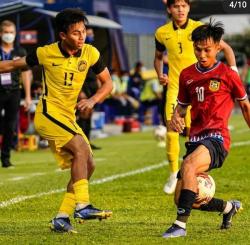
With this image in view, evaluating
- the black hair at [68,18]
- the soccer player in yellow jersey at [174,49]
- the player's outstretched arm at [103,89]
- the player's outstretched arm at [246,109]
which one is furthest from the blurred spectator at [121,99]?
the player's outstretched arm at [246,109]

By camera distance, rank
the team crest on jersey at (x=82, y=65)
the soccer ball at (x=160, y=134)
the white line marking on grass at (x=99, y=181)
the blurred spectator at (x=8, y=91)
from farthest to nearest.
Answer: the soccer ball at (x=160, y=134), the blurred spectator at (x=8, y=91), the white line marking on grass at (x=99, y=181), the team crest on jersey at (x=82, y=65)

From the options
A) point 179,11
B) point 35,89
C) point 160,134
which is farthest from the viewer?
point 35,89

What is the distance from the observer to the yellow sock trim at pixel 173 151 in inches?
560

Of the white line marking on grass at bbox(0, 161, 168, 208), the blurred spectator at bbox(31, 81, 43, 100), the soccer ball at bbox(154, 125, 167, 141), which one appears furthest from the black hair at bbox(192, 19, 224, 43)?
the blurred spectator at bbox(31, 81, 43, 100)

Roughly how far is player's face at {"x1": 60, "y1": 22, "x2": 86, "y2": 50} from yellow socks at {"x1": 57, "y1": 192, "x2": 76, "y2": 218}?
133cm

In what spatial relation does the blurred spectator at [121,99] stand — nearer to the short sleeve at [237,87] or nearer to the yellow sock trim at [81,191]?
the yellow sock trim at [81,191]

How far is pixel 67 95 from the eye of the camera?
10500 mm

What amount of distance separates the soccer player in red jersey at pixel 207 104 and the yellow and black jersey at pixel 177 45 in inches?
156

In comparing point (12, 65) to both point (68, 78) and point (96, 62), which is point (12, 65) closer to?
point (68, 78)

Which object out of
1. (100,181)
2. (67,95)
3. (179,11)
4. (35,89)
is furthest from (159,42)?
(35,89)

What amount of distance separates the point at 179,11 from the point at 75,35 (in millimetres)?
3921

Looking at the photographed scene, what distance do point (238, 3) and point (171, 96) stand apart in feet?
5.43

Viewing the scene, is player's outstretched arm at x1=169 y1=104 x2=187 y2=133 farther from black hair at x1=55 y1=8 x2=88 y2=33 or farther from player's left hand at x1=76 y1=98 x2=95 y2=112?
black hair at x1=55 y1=8 x2=88 y2=33

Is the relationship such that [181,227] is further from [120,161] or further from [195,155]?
[120,161]
